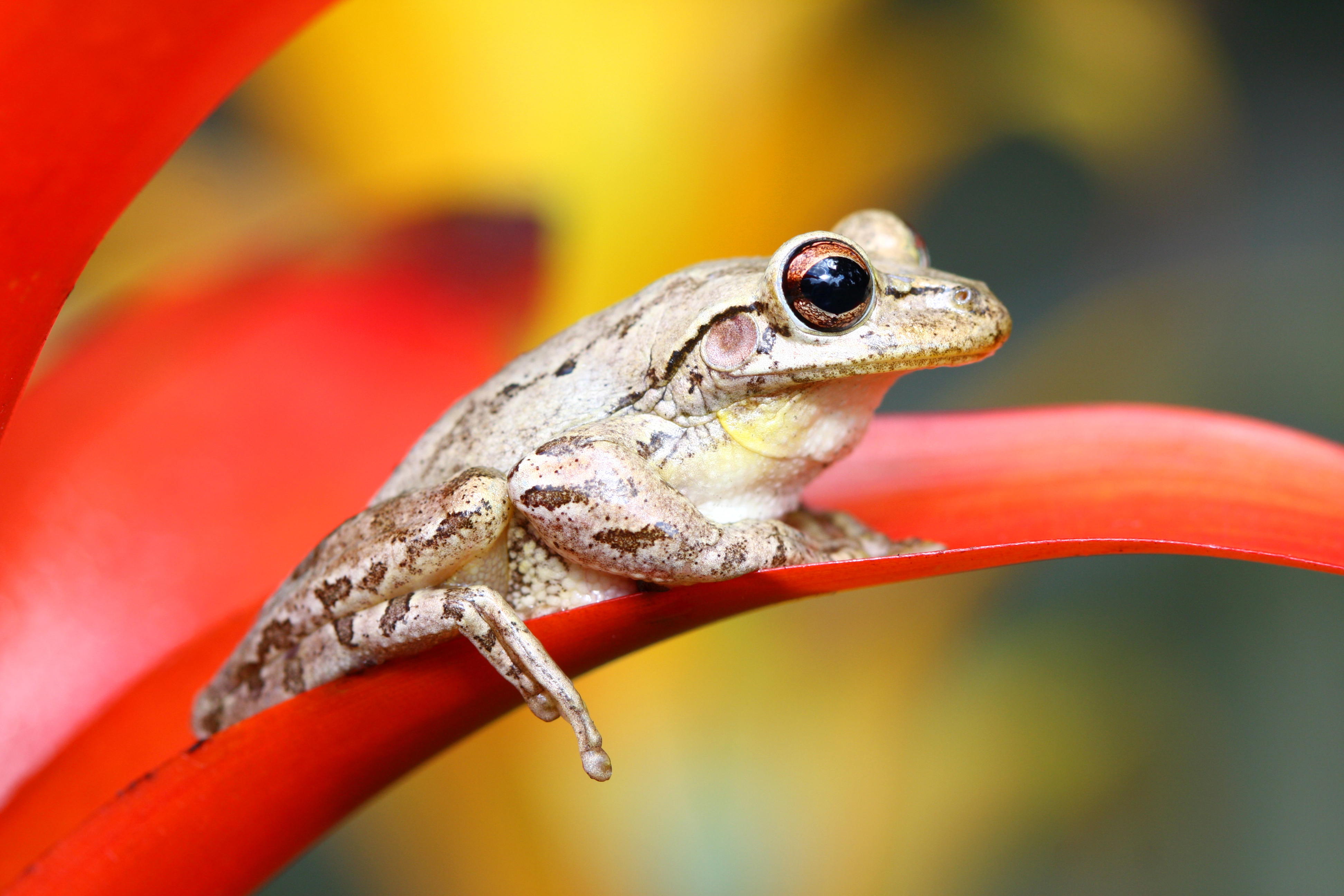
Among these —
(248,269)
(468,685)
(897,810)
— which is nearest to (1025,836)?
(897,810)

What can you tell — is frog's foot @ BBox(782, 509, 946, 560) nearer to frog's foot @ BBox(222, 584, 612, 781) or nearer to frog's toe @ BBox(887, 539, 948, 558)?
frog's toe @ BBox(887, 539, 948, 558)

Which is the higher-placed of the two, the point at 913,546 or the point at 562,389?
the point at 562,389

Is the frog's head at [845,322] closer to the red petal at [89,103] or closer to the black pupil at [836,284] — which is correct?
the black pupil at [836,284]

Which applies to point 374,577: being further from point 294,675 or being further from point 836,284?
point 836,284

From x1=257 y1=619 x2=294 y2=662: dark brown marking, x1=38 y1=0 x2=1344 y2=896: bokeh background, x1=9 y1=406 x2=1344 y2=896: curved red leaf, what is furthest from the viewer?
x1=38 y1=0 x2=1344 y2=896: bokeh background

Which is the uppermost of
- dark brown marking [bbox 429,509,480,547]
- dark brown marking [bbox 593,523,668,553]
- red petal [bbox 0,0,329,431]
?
red petal [bbox 0,0,329,431]

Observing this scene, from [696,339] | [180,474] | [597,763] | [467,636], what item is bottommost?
[597,763]

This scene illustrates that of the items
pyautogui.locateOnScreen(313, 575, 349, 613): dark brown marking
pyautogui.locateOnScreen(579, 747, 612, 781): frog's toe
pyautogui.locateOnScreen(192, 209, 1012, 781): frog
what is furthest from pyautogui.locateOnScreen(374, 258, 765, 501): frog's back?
pyautogui.locateOnScreen(579, 747, 612, 781): frog's toe

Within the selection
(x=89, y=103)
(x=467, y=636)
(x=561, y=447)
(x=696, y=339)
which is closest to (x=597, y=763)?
(x=467, y=636)

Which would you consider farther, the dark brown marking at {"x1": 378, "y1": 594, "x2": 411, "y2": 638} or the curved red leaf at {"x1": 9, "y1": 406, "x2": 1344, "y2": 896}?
the dark brown marking at {"x1": 378, "y1": 594, "x2": 411, "y2": 638}
